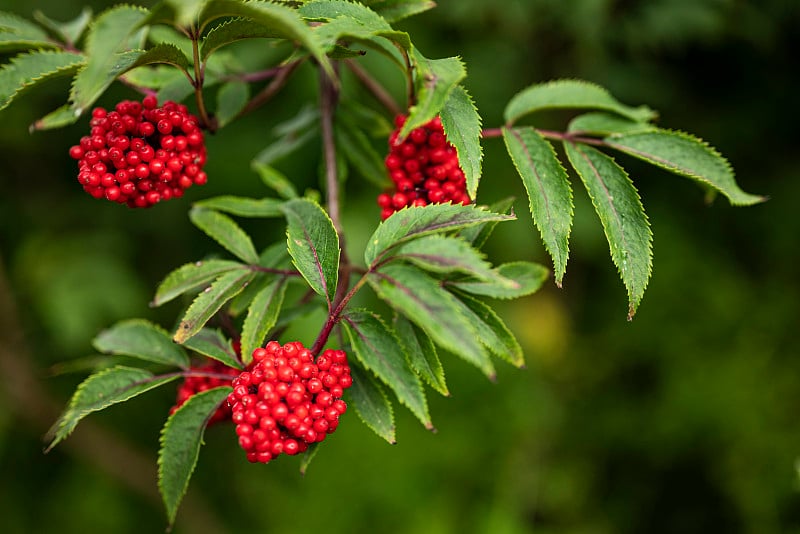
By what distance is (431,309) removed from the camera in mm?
890

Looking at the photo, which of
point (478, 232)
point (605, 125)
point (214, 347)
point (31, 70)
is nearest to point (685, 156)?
point (605, 125)

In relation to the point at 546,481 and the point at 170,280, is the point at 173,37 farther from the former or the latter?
the point at 546,481

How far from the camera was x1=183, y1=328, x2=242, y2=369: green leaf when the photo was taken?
1227 mm

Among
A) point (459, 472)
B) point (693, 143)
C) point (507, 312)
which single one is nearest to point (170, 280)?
point (693, 143)

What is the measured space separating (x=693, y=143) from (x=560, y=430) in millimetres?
2907

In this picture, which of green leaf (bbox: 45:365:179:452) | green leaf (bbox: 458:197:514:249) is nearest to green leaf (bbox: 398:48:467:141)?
green leaf (bbox: 458:197:514:249)

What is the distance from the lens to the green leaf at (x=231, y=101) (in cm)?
145

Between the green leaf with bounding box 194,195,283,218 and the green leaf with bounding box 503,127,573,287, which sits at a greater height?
the green leaf with bounding box 503,127,573,287

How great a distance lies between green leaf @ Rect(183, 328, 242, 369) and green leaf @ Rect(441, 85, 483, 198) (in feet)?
1.74

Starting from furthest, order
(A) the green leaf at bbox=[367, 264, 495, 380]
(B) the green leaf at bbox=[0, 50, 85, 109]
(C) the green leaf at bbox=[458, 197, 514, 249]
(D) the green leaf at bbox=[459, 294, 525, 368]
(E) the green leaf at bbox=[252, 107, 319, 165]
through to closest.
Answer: (E) the green leaf at bbox=[252, 107, 319, 165]
(C) the green leaf at bbox=[458, 197, 514, 249]
(D) the green leaf at bbox=[459, 294, 525, 368]
(B) the green leaf at bbox=[0, 50, 85, 109]
(A) the green leaf at bbox=[367, 264, 495, 380]

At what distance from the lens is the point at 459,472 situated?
11.7 ft

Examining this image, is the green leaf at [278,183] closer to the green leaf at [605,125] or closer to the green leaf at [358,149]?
the green leaf at [358,149]

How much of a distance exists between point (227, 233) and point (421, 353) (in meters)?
0.52

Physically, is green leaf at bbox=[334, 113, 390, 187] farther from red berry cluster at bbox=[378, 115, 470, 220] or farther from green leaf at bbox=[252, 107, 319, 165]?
red berry cluster at bbox=[378, 115, 470, 220]
